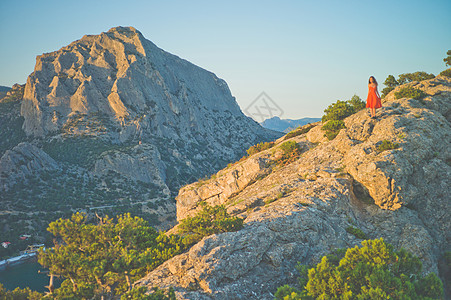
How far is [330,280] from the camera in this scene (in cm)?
1280

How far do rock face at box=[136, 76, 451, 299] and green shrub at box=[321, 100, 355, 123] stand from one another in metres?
3.05

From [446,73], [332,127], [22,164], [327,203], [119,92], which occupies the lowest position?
[327,203]

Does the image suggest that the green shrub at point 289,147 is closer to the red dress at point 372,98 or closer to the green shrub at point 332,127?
the green shrub at point 332,127

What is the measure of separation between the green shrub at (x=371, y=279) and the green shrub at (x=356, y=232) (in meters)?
5.49

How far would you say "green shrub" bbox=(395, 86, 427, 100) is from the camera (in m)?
32.1

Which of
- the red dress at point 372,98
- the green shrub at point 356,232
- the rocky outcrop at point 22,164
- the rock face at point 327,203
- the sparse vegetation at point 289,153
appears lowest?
the green shrub at point 356,232

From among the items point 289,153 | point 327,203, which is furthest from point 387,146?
point 289,153

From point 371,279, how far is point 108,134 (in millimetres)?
121682

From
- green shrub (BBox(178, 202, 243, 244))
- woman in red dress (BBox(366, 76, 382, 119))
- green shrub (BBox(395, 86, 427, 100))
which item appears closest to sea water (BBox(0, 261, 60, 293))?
green shrub (BBox(178, 202, 243, 244))

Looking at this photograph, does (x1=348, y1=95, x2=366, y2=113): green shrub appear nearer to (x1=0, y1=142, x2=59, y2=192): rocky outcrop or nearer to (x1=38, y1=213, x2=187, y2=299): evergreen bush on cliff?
(x1=38, y1=213, x2=187, y2=299): evergreen bush on cliff

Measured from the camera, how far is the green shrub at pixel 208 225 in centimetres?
1867

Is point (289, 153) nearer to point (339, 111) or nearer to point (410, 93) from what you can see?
point (339, 111)

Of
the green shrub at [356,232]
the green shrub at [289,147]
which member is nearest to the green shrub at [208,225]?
the green shrub at [356,232]

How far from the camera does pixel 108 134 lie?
120062 mm
